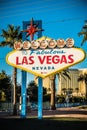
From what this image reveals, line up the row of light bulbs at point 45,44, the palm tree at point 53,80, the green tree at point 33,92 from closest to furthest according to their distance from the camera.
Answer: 1. the row of light bulbs at point 45,44
2. the palm tree at point 53,80
3. the green tree at point 33,92

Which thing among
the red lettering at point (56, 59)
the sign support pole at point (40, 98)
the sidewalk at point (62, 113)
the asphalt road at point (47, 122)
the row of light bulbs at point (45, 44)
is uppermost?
the row of light bulbs at point (45, 44)

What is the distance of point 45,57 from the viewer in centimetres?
790

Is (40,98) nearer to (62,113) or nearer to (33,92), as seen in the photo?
(62,113)

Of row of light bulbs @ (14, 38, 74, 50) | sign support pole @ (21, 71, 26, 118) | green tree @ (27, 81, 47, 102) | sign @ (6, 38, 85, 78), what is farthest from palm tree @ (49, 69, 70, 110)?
row of light bulbs @ (14, 38, 74, 50)

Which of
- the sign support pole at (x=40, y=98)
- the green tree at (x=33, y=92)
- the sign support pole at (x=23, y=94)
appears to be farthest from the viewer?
the green tree at (x=33, y=92)

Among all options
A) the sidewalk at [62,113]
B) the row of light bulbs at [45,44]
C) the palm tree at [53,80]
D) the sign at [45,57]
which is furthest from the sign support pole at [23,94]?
the palm tree at [53,80]

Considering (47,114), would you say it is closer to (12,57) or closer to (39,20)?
(12,57)

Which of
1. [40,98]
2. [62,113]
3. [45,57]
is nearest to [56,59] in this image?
[45,57]

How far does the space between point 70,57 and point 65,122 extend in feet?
4.48

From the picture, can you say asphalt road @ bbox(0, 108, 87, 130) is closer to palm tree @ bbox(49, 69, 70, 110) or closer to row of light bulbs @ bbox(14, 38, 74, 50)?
palm tree @ bbox(49, 69, 70, 110)

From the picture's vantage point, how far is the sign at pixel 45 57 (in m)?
7.90

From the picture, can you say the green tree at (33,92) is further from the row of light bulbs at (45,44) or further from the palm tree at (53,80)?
the row of light bulbs at (45,44)

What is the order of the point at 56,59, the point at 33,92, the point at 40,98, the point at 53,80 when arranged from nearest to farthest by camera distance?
the point at 56,59 → the point at 40,98 → the point at 33,92 → the point at 53,80

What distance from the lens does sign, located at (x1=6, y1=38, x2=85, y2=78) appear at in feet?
25.9
